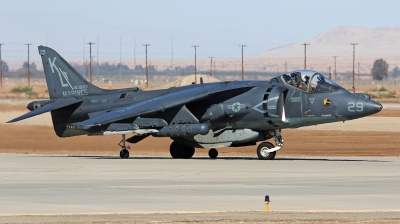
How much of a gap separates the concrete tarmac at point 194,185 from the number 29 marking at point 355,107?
1653mm

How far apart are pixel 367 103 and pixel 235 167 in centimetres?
479

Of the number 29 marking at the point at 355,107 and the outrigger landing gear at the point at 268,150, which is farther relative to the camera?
the outrigger landing gear at the point at 268,150

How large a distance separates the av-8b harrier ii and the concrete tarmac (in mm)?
914

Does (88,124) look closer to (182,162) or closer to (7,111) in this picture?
(182,162)

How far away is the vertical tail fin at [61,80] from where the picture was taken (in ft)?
98.6

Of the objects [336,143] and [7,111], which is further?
[7,111]

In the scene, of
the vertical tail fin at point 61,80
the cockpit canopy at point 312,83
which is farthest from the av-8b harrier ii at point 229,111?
the vertical tail fin at point 61,80

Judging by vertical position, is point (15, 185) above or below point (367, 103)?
below

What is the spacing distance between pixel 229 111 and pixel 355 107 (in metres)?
4.06

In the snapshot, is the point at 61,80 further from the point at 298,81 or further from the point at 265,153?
the point at 298,81

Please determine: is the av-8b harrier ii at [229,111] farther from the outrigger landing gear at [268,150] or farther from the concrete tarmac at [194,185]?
the concrete tarmac at [194,185]

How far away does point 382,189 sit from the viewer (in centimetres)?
1862

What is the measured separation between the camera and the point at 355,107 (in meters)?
26.4

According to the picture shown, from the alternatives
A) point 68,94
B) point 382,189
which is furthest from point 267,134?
point 382,189
